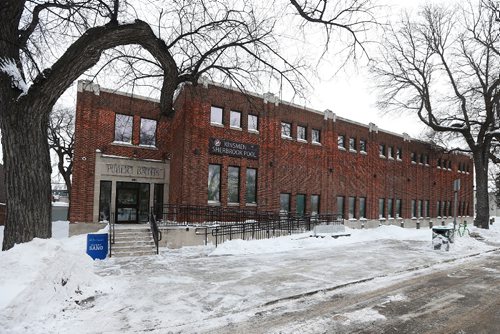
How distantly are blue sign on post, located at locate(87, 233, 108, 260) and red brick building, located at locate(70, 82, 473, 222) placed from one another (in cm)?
658

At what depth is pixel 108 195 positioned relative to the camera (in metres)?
18.4

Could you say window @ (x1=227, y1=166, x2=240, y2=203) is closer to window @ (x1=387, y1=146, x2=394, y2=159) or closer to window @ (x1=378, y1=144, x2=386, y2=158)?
window @ (x1=378, y1=144, x2=386, y2=158)

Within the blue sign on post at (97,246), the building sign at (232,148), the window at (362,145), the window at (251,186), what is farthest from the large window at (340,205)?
the blue sign on post at (97,246)

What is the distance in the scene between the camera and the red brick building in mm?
18000

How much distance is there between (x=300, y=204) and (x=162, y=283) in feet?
51.5

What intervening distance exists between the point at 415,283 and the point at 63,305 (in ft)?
25.4

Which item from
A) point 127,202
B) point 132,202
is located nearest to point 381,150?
point 132,202

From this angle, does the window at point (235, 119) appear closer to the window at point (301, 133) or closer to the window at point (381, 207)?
the window at point (301, 133)

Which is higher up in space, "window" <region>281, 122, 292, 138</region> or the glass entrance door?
"window" <region>281, 122, 292, 138</region>

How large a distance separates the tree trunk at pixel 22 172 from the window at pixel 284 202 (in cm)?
1581

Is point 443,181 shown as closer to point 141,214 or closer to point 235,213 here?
point 235,213

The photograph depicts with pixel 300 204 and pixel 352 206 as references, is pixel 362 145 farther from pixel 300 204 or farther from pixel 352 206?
Result: pixel 300 204

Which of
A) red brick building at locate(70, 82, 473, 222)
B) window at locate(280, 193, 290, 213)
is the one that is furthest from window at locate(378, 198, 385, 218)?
window at locate(280, 193, 290, 213)

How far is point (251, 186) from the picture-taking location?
2061 centimetres
